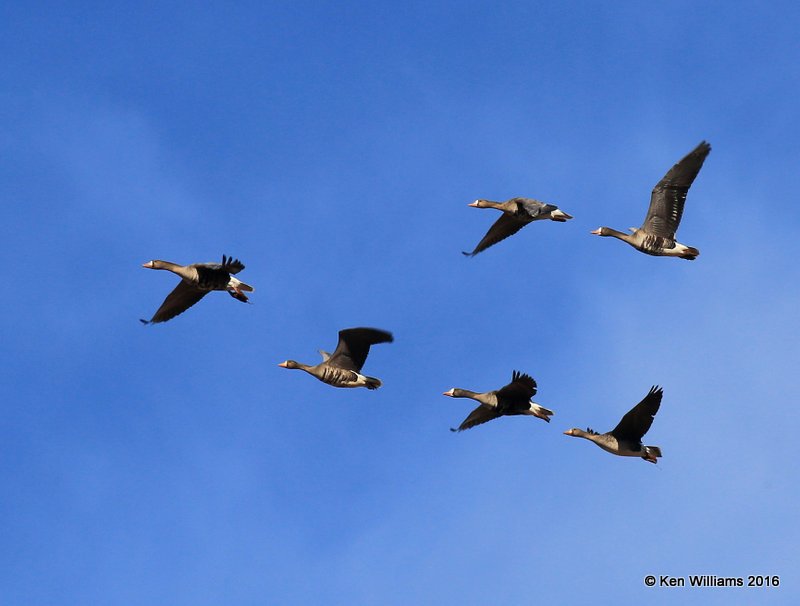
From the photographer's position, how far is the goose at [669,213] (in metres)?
26.8

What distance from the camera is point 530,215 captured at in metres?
26.9

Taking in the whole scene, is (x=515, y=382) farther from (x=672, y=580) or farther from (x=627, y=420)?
(x=672, y=580)

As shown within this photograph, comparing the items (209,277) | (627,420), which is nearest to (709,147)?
(627,420)

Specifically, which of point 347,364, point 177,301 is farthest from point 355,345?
point 177,301

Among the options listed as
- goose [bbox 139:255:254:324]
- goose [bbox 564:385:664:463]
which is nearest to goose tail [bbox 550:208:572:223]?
goose [bbox 564:385:664:463]

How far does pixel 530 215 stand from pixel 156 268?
31.7ft

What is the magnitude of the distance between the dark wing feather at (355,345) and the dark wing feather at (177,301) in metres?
4.21

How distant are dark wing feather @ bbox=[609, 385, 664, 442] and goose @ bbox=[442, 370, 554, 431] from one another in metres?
1.88

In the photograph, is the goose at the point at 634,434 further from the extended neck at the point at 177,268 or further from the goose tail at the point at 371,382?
the extended neck at the point at 177,268

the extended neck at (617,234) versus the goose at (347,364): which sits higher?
the extended neck at (617,234)

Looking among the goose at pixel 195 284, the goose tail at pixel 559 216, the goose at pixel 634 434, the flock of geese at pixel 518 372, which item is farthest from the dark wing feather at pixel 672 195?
the goose at pixel 195 284

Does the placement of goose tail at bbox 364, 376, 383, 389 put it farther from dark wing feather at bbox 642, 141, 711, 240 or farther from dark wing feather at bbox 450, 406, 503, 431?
dark wing feather at bbox 642, 141, 711, 240

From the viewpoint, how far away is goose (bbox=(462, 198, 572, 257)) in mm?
26125

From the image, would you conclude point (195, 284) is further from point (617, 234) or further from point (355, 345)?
point (617, 234)
